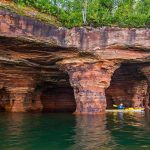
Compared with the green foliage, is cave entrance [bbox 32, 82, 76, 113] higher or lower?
lower

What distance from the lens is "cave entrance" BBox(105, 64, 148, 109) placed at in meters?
31.7

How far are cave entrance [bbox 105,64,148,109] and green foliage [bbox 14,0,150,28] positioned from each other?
660 centimetres

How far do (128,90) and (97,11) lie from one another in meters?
10.7

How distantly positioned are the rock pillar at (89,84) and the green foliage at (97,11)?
10.8 ft

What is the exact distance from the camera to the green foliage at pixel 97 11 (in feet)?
79.3

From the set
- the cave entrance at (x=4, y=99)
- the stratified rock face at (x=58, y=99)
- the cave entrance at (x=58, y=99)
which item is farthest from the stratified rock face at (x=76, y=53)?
the stratified rock face at (x=58, y=99)

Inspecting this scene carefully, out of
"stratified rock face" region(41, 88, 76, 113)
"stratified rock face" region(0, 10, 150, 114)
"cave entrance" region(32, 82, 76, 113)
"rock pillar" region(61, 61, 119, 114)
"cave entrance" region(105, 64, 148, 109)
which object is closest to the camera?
"stratified rock face" region(0, 10, 150, 114)

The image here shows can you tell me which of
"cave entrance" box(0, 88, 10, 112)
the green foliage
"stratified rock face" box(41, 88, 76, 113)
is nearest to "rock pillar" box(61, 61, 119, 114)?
the green foliage

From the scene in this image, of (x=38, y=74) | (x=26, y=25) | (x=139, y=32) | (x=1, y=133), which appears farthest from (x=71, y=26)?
(x=1, y=133)

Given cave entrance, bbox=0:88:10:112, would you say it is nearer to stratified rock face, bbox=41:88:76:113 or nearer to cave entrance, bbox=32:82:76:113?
cave entrance, bbox=32:82:76:113

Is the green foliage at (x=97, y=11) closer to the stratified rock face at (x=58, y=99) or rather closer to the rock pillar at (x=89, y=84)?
the rock pillar at (x=89, y=84)

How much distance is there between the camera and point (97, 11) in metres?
25.8

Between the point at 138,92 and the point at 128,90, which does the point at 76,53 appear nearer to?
the point at 128,90

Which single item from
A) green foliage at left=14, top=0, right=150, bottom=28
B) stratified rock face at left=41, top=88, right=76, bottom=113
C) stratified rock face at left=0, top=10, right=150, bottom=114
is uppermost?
green foliage at left=14, top=0, right=150, bottom=28
